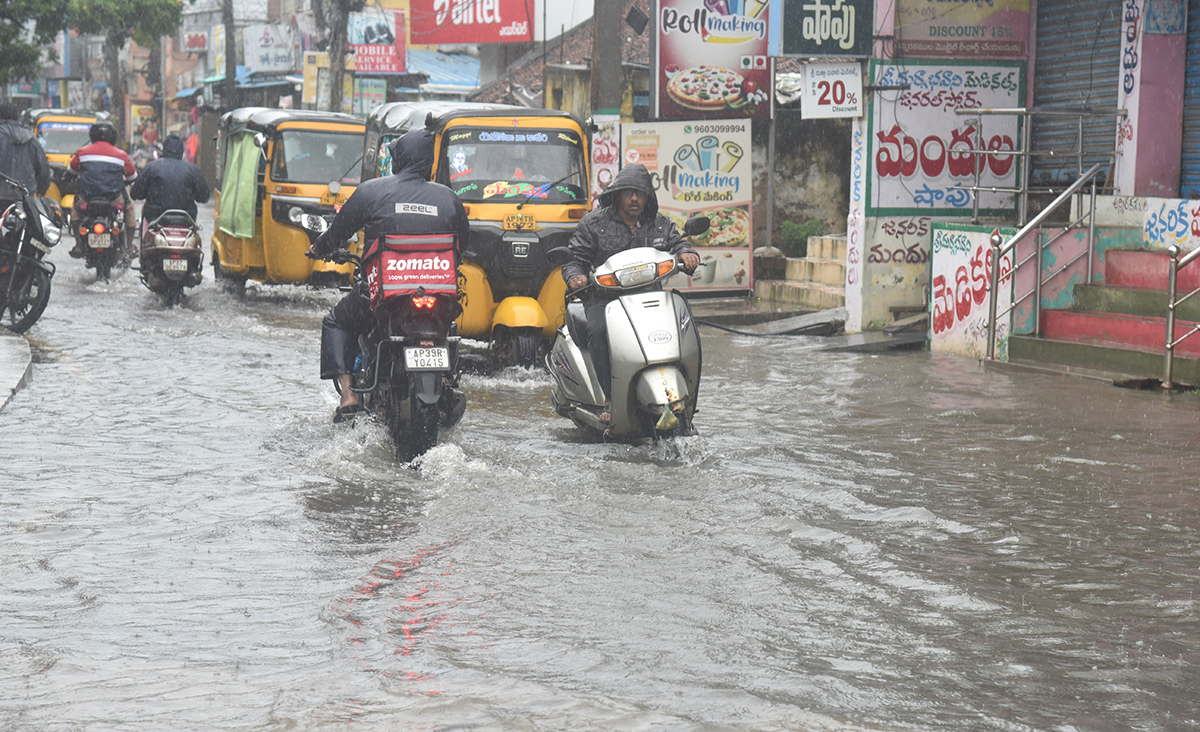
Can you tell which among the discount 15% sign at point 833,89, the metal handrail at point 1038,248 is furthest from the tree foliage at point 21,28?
the metal handrail at point 1038,248

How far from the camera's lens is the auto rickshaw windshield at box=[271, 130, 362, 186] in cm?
1730

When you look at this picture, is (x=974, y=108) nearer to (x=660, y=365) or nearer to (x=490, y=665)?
(x=660, y=365)

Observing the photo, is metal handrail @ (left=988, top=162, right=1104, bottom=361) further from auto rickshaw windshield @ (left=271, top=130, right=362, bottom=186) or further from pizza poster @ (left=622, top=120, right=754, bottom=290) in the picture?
auto rickshaw windshield @ (left=271, top=130, right=362, bottom=186)

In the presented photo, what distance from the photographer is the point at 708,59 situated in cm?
1905

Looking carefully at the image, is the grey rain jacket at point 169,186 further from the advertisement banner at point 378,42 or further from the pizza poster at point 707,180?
the advertisement banner at point 378,42

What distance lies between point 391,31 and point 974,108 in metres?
28.2

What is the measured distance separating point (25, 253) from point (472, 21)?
2688cm

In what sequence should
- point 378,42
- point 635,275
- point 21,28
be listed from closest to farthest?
point 635,275 < point 378,42 < point 21,28

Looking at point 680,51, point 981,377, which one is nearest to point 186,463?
point 981,377

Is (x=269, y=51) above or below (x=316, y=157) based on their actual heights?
above

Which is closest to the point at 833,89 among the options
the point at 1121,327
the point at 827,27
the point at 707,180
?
the point at 827,27

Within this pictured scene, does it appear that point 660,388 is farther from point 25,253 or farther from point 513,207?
point 25,253

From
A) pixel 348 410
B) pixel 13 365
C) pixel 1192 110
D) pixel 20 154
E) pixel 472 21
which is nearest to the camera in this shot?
pixel 348 410

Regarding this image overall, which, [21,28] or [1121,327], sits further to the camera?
[21,28]
